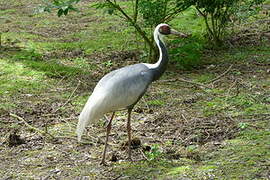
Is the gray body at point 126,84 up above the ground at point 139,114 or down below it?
above

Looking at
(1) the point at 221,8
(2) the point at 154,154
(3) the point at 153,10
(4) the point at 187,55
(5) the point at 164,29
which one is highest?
(5) the point at 164,29

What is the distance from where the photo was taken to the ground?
5.10 metres

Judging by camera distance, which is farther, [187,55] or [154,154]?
[187,55]

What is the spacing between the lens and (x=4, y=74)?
346 inches

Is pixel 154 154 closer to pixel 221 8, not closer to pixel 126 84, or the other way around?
pixel 126 84

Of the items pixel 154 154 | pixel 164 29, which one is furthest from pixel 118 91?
pixel 164 29

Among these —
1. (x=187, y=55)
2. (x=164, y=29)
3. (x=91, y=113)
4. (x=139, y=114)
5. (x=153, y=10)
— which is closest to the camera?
(x=91, y=113)

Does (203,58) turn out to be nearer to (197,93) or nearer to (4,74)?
(197,93)

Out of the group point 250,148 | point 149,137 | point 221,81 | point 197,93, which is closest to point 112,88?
point 149,137

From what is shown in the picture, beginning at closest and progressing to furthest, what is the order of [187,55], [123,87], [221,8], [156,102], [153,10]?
[123,87] → [156,102] → [153,10] → [187,55] → [221,8]

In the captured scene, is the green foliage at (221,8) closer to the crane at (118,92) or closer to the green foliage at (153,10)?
the green foliage at (153,10)

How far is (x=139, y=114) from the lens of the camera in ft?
22.4

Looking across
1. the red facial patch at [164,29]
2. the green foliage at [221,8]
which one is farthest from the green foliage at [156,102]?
the green foliage at [221,8]

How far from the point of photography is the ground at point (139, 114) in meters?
→ 5.10
